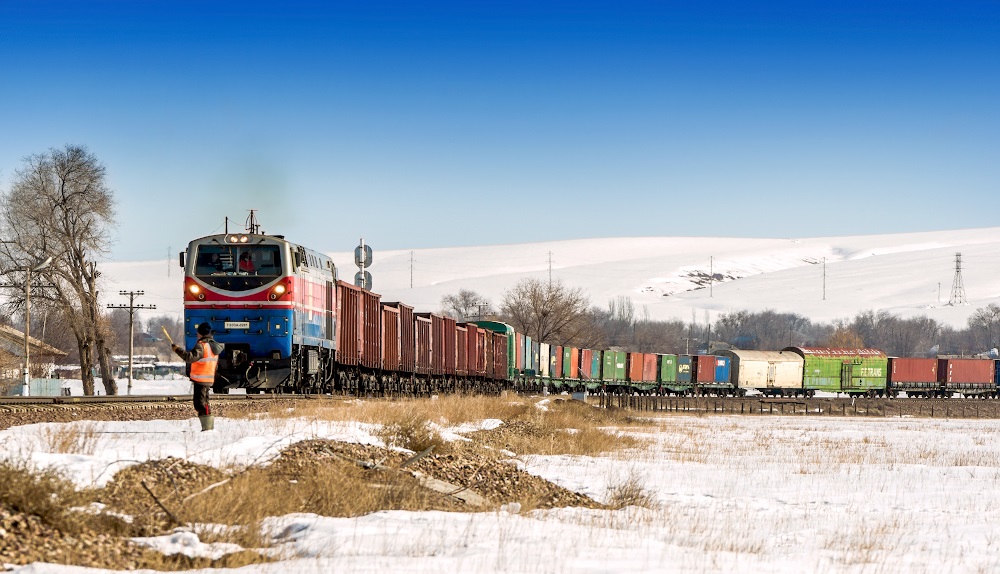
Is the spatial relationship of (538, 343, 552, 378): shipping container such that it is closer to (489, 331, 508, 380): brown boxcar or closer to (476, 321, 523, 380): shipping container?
(476, 321, 523, 380): shipping container

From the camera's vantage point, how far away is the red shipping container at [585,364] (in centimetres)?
7750

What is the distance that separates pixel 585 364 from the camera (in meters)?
78.1

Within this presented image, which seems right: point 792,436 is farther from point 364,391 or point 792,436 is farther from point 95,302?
point 95,302

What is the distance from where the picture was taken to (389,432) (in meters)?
16.9

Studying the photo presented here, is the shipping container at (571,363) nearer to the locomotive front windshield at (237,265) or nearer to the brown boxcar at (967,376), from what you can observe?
the brown boxcar at (967,376)

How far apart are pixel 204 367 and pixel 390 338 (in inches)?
960

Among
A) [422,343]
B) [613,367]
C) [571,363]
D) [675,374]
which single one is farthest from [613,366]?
[422,343]

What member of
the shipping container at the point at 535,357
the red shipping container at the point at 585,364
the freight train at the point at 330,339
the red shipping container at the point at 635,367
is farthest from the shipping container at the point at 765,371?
the shipping container at the point at 535,357

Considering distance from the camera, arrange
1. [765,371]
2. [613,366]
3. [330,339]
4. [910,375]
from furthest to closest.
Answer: [910,375]
[765,371]
[613,366]
[330,339]

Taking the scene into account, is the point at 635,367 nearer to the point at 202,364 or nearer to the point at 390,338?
the point at 390,338

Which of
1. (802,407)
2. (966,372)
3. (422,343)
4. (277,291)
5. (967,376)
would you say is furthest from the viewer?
(967,376)

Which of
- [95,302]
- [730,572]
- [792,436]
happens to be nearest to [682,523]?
[730,572]

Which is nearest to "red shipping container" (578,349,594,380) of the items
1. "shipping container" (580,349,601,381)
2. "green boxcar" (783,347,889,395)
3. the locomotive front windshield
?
"shipping container" (580,349,601,381)

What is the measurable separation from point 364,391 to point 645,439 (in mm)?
10993
